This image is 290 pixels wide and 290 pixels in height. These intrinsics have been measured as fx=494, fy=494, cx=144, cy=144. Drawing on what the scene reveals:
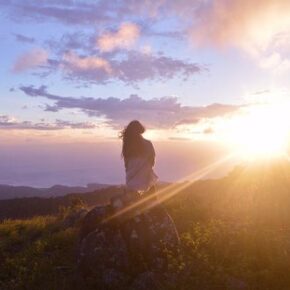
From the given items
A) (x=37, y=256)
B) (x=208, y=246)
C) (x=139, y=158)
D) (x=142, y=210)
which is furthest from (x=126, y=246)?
(x=37, y=256)

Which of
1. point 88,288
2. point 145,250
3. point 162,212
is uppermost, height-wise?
point 162,212

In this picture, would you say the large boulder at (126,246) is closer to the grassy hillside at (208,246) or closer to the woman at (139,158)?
the grassy hillside at (208,246)

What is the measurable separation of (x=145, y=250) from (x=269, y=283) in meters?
3.69

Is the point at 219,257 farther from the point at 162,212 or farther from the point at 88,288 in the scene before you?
the point at 88,288

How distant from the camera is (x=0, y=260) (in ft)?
55.4

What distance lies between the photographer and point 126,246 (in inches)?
586

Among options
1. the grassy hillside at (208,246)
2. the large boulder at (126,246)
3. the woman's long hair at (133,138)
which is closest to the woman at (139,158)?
the woman's long hair at (133,138)

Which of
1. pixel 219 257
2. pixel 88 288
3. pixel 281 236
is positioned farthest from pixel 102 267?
pixel 281 236

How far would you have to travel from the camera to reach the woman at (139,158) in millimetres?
17266

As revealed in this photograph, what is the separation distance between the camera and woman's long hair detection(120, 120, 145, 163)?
56.4ft

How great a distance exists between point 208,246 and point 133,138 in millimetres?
4461

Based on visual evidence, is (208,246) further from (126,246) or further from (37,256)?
(37,256)

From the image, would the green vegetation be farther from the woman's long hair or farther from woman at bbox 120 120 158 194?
the woman's long hair

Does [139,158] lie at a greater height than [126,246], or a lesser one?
greater
